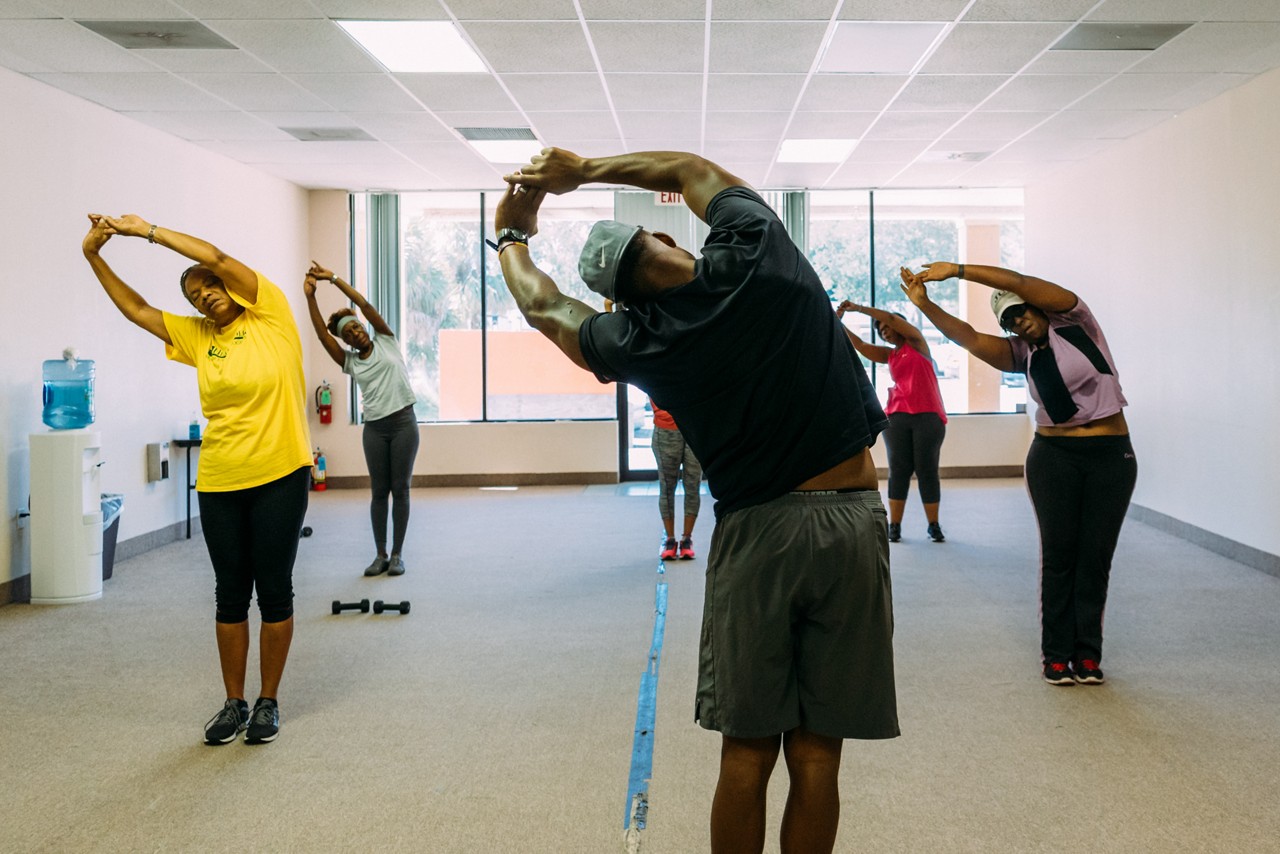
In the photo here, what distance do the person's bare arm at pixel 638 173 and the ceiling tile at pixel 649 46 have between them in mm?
3641

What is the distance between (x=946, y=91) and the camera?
6496mm

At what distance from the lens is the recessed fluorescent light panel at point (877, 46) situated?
529cm

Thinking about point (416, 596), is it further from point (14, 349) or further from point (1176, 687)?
point (1176, 687)

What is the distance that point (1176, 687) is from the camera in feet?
12.3

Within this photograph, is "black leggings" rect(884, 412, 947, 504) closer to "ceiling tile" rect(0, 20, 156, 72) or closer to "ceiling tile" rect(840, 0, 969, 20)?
"ceiling tile" rect(840, 0, 969, 20)

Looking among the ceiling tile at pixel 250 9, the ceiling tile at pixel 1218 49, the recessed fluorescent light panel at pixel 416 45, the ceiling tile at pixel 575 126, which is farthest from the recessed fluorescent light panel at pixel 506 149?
the ceiling tile at pixel 1218 49

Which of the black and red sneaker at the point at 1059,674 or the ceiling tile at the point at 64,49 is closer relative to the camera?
the black and red sneaker at the point at 1059,674

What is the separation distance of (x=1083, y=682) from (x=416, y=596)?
11.0 feet

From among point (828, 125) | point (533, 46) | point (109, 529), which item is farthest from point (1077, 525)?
point (109, 529)

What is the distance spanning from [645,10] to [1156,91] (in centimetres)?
371

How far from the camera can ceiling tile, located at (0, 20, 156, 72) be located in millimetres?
5055

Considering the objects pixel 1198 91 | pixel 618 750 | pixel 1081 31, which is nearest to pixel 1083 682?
pixel 618 750

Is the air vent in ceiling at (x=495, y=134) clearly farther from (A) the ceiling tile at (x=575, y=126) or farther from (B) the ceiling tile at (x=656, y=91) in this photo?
(B) the ceiling tile at (x=656, y=91)

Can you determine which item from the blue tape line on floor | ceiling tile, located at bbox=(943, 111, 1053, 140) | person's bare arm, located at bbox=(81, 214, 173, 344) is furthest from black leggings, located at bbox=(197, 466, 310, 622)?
ceiling tile, located at bbox=(943, 111, 1053, 140)
